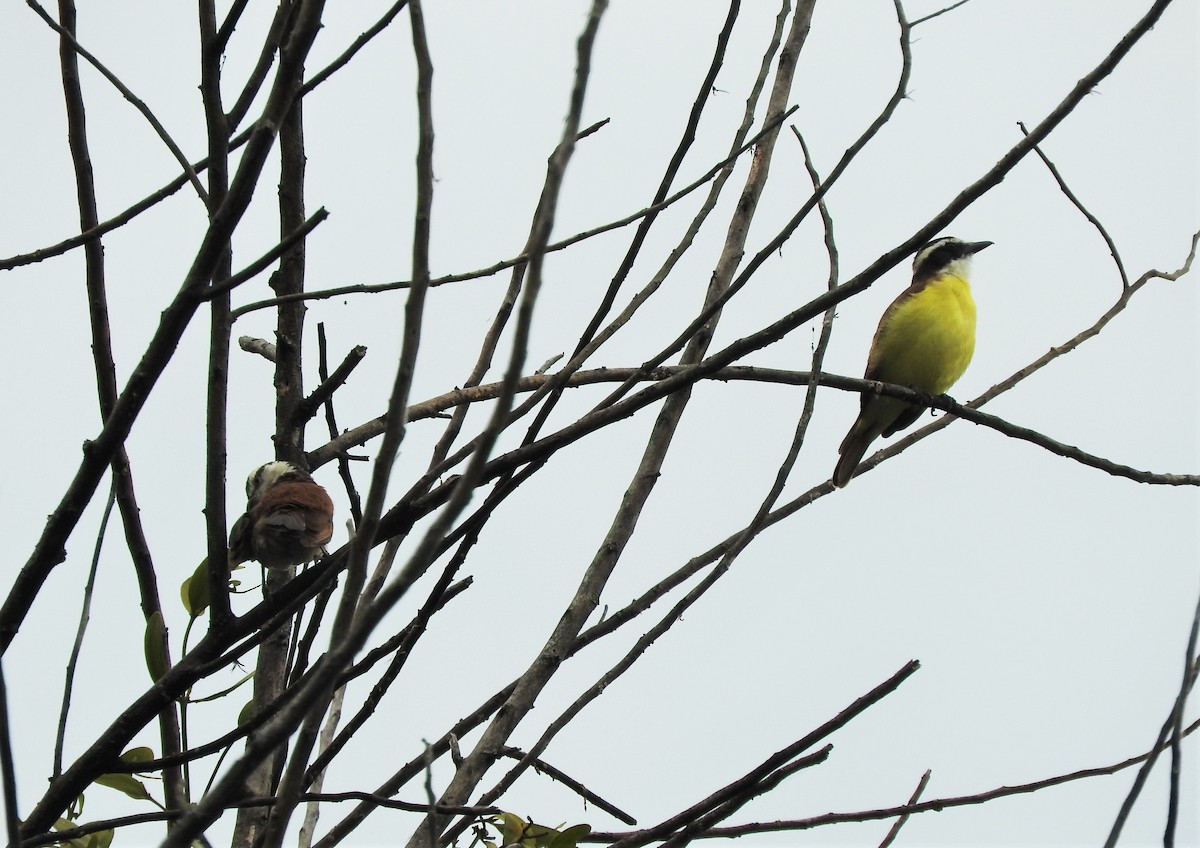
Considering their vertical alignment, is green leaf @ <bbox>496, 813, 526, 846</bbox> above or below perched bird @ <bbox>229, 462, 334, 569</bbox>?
below

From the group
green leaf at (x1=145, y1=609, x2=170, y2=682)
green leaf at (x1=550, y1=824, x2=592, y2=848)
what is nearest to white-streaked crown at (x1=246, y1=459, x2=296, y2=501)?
green leaf at (x1=145, y1=609, x2=170, y2=682)

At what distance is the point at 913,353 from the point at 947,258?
1.03 meters

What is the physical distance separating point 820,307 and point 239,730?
4.18 feet

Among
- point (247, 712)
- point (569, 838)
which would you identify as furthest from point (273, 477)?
point (569, 838)

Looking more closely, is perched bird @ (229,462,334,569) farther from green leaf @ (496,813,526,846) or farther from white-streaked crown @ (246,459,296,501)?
green leaf @ (496,813,526,846)

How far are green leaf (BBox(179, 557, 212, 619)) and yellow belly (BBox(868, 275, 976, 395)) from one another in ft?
15.8

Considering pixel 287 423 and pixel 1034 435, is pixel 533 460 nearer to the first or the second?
pixel 287 423

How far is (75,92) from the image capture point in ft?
7.76

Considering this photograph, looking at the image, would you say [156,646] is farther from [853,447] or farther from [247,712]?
[853,447]

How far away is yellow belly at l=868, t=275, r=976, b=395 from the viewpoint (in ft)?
22.0

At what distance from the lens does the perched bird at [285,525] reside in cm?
460

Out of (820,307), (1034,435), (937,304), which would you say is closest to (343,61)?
(820,307)

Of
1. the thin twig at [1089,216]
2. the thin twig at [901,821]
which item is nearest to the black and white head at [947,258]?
the thin twig at [1089,216]

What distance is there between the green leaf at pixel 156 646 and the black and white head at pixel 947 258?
5.83 m
